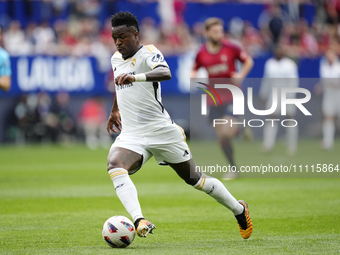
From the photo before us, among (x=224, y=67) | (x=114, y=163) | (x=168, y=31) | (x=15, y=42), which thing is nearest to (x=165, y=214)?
(x=114, y=163)

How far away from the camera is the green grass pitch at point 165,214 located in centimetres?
493

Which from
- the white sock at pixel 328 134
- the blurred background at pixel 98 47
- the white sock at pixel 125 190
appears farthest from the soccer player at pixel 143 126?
the blurred background at pixel 98 47

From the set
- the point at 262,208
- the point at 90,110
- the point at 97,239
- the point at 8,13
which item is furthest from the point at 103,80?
the point at 97,239

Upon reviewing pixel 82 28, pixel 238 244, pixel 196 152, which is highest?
pixel 82 28

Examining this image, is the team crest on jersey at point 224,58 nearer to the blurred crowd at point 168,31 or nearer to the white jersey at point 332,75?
the white jersey at point 332,75

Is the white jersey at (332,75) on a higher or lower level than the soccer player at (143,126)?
lower

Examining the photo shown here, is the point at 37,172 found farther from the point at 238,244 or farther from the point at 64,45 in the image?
the point at 64,45

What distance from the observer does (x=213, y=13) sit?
23031mm

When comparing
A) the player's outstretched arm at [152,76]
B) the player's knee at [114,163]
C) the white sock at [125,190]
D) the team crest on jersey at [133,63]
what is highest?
the team crest on jersey at [133,63]

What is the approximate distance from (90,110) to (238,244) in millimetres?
17155

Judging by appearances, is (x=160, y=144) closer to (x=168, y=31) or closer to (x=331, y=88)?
(x=331, y=88)

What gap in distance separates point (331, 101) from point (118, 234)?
43.9 feet

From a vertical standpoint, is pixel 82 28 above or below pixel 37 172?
above

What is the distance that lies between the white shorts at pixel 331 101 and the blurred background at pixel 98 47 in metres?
3.78
